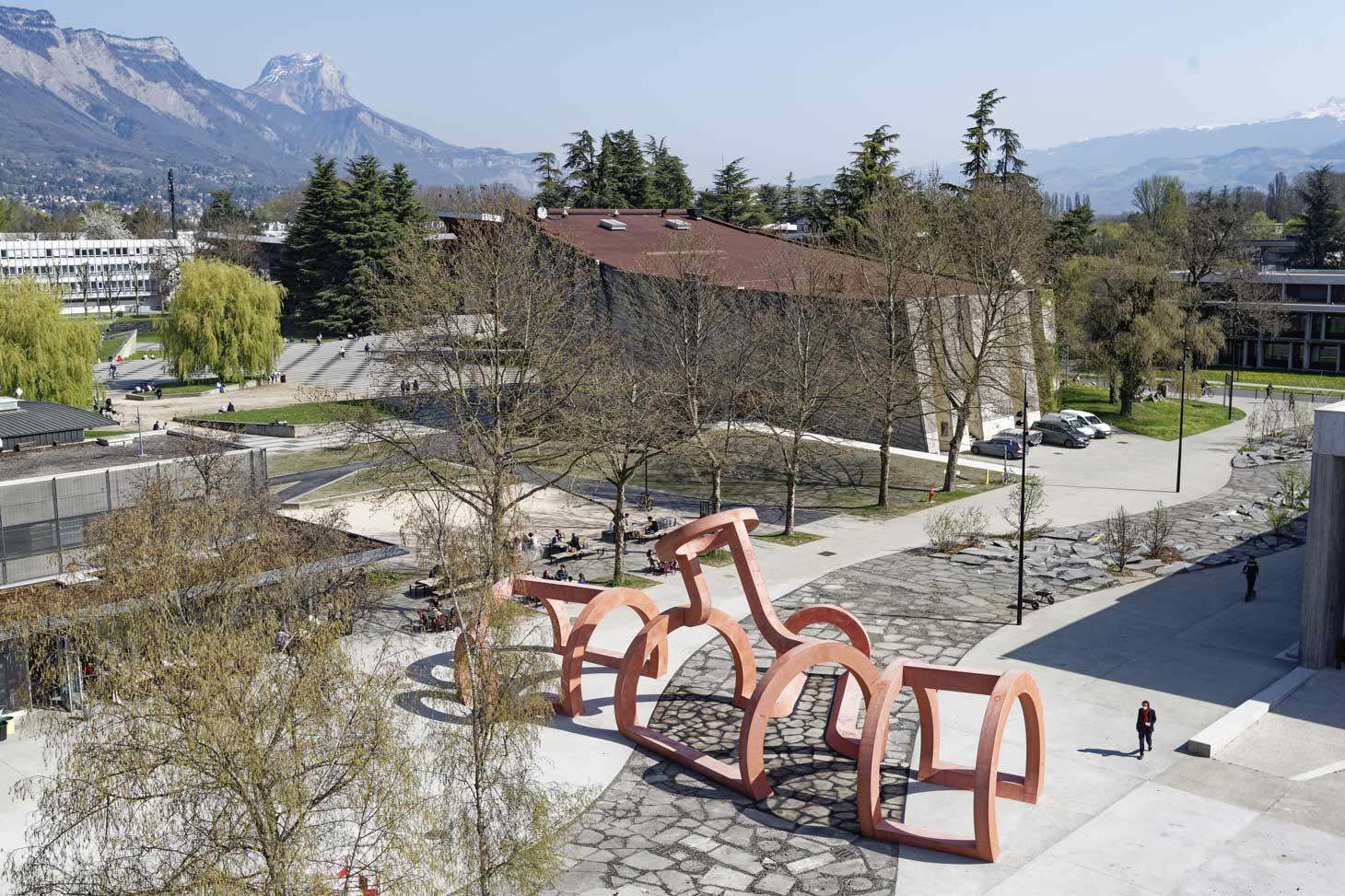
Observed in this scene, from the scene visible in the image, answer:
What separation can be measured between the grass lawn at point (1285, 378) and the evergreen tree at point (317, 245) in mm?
64001

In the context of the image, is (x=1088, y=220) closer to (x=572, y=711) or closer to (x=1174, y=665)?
(x=1174, y=665)

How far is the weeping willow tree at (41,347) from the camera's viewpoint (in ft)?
181

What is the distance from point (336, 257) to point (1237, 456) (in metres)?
66.3

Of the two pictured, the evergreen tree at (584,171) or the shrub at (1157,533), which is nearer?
the shrub at (1157,533)

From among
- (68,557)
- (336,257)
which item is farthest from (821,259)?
(336,257)

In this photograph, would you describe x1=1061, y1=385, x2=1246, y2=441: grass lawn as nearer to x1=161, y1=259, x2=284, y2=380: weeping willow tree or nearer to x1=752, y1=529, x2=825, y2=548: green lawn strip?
x1=752, y1=529, x2=825, y2=548: green lawn strip

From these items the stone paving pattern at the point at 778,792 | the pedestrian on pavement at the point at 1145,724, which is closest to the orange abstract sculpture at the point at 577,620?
the stone paving pattern at the point at 778,792

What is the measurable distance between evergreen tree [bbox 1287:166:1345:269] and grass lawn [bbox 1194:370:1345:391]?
101 feet

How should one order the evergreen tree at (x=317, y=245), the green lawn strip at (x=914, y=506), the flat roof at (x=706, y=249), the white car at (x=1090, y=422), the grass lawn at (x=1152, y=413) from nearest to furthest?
1. the green lawn strip at (x=914, y=506)
2. the flat roof at (x=706, y=249)
3. the white car at (x=1090, y=422)
4. the grass lawn at (x=1152, y=413)
5. the evergreen tree at (x=317, y=245)

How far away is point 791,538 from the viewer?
40.1m

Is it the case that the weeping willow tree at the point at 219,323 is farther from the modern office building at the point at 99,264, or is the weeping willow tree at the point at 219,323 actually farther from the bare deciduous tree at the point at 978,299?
the modern office building at the point at 99,264

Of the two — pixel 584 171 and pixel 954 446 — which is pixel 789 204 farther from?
pixel 954 446

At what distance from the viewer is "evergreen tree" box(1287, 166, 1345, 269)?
10831cm

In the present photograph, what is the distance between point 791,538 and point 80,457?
2246 cm
